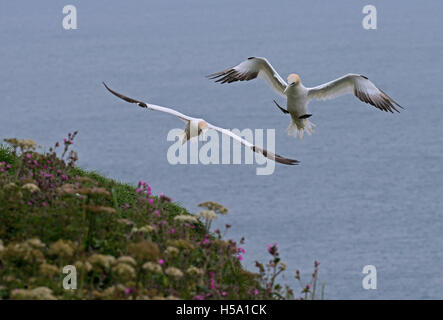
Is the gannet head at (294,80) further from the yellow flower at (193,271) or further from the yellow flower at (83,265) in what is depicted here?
the yellow flower at (83,265)

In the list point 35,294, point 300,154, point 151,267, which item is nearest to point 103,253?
point 151,267

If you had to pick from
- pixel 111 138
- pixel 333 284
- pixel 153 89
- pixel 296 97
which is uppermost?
pixel 153 89

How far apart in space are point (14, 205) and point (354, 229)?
93.8 meters

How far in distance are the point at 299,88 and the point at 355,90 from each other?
1346 millimetres

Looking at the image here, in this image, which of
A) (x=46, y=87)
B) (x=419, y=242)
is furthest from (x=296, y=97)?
(x=46, y=87)

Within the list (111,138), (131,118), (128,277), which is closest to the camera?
(128,277)

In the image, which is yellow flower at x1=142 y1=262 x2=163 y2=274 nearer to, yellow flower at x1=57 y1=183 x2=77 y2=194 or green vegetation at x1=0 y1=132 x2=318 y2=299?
green vegetation at x1=0 y1=132 x2=318 y2=299

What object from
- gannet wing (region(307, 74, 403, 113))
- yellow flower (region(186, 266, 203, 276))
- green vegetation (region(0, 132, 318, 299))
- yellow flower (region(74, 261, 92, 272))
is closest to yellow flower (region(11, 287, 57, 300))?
green vegetation (region(0, 132, 318, 299))

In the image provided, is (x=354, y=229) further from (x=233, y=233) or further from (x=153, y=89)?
(x=153, y=89)

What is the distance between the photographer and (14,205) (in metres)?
9.77

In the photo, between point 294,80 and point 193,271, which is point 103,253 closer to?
point 193,271

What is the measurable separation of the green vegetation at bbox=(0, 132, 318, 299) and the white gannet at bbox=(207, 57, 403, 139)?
5460 millimetres

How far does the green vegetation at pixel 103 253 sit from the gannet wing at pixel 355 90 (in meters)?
5.90

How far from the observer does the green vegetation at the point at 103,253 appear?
8.30 meters
